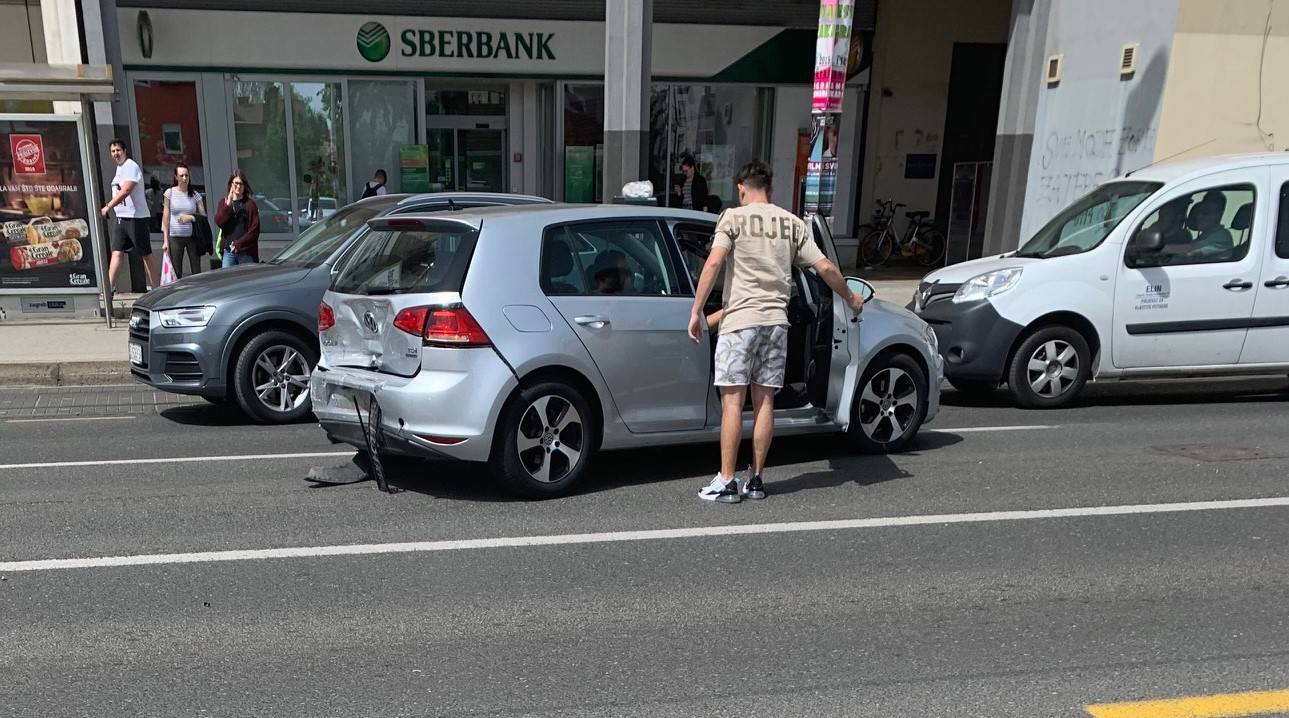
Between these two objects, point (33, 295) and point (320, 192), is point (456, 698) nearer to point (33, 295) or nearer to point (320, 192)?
point (33, 295)

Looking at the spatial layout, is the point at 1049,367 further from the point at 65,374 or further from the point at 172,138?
the point at 172,138

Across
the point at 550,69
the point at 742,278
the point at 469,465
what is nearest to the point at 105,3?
the point at 550,69

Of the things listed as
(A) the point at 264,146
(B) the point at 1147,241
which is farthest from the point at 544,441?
(A) the point at 264,146

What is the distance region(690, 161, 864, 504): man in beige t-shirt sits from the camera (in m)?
5.73

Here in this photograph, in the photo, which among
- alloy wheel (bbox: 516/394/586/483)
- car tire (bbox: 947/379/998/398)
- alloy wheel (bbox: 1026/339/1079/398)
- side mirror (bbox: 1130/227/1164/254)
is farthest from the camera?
car tire (bbox: 947/379/998/398)

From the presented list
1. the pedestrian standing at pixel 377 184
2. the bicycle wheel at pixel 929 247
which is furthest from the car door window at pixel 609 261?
the bicycle wheel at pixel 929 247

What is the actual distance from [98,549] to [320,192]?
1386 centimetres

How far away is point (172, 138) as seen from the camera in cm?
1708

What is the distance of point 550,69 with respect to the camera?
18.2 meters

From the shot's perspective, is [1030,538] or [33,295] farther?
[33,295]

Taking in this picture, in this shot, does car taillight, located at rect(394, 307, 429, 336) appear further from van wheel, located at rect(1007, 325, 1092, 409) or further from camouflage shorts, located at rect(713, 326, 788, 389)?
van wheel, located at rect(1007, 325, 1092, 409)

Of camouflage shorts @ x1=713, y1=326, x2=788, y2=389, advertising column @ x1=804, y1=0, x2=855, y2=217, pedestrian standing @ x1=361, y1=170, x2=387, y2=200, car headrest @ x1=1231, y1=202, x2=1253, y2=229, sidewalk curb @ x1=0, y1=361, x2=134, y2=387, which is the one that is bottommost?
sidewalk curb @ x1=0, y1=361, x2=134, y2=387

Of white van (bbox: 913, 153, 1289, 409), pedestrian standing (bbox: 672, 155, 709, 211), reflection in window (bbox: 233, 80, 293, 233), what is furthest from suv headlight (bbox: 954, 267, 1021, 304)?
reflection in window (bbox: 233, 80, 293, 233)

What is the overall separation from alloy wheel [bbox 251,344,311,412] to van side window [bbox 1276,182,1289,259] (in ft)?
26.6
